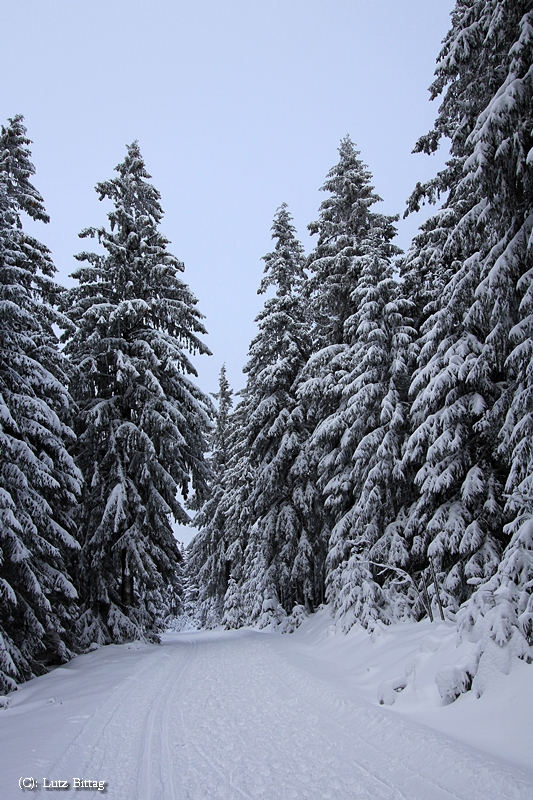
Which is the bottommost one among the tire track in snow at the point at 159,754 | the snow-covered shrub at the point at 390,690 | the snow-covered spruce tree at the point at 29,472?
the snow-covered shrub at the point at 390,690

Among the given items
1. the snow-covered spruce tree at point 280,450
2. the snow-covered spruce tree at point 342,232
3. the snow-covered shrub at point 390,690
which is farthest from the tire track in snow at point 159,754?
the snow-covered spruce tree at point 342,232

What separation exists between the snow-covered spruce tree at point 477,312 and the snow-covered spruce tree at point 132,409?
27.2 ft

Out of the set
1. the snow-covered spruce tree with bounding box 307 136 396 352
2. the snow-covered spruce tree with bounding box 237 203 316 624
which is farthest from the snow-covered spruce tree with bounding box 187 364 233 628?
the snow-covered spruce tree with bounding box 307 136 396 352

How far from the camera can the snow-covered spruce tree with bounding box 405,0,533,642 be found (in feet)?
23.9

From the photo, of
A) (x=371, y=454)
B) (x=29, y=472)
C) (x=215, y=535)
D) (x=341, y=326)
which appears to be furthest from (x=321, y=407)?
(x=215, y=535)

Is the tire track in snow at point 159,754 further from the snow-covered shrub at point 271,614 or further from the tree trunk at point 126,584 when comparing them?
the snow-covered shrub at point 271,614

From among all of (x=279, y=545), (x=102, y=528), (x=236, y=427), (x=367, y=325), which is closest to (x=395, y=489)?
(x=367, y=325)

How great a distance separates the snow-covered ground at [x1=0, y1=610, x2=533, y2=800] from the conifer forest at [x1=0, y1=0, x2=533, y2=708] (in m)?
0.79

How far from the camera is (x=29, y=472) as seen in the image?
10867 mm

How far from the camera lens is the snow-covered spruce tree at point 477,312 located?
23.9ft

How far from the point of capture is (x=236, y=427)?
101 ft

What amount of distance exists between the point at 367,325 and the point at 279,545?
9918 mm

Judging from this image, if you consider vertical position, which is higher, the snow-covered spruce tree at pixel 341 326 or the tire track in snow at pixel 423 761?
the snow-covered spruce tree at pixel 341 326

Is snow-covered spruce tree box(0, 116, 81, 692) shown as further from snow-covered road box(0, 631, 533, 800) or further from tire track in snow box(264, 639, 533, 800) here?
tire track in snow box(264, 639, 533, 800)
